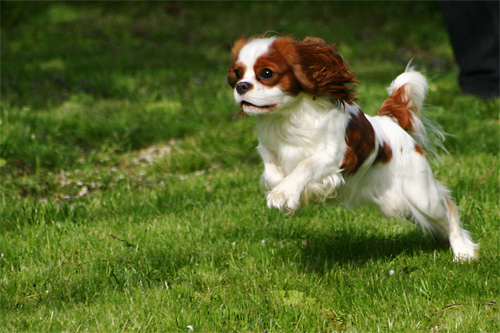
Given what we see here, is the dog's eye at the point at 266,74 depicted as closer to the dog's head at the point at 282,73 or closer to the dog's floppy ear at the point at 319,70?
the dog's head at the point at 282,73

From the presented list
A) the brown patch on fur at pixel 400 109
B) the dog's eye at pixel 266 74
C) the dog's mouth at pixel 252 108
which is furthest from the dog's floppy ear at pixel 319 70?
the brown patch on fur at pixel 400 109

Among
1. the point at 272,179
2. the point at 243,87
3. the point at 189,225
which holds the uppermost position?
the point at 243,87

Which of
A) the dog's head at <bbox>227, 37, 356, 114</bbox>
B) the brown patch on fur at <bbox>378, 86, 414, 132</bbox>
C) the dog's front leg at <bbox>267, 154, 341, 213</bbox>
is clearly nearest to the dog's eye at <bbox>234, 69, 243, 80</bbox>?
the dog's head at <bbox>227, 37, 356, 114</bbox>

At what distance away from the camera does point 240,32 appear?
11.6 meters

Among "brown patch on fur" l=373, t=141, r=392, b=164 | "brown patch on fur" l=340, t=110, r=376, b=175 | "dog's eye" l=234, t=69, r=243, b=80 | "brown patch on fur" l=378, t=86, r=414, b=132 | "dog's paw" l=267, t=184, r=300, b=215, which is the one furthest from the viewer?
"brown patch on fur" l=378, t=86, r=414, b=132

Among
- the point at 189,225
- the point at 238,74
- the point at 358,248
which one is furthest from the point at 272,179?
the point at 189,225

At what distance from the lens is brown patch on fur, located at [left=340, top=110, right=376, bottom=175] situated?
3166mm

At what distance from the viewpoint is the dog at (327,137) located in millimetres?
2945

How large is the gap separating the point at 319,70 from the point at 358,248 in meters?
1.38

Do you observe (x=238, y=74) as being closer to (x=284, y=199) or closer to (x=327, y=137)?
(x=327, y=137)

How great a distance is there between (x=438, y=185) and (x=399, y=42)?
7.82 meters

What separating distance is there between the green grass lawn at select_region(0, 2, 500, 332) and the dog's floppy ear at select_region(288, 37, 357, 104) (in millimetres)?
1038

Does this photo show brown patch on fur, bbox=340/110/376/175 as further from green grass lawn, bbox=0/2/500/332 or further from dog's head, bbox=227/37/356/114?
green grass lawn, bbox=0/2/500/332

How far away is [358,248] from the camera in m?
3.92
